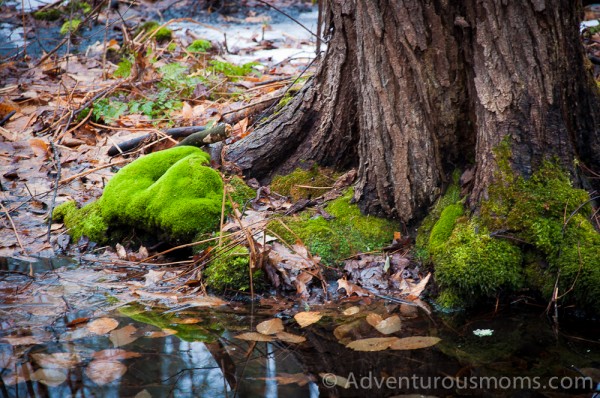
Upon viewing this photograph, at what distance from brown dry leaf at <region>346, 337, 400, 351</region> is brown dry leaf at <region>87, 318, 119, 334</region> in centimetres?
137

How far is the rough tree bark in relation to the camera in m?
3.29

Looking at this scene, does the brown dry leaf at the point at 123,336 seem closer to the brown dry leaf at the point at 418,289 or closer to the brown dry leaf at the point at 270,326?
the brown dry leaf at the point at 270,326

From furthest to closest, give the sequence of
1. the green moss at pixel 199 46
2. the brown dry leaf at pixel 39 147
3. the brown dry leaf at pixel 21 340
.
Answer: the green moss at pixel 199 46 < the brown dry leaf at pixel 39 147 < the brown dry leaf at pixel 21 340

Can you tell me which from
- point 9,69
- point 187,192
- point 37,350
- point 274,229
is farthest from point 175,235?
point 9,69

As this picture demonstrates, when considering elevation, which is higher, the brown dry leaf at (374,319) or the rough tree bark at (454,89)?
the rough tree bark at (454,89)

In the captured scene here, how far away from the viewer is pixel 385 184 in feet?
12.7

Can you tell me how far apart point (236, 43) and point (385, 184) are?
21.7ft

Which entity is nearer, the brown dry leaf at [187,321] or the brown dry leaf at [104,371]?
the brown dry leaf at [104,371]

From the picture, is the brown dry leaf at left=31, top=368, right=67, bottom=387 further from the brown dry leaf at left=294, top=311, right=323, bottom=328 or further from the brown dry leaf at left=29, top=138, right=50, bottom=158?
Result: the brown dry leaf at left=29, top=138, right=50, bottom=158

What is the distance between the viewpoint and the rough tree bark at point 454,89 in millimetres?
3291

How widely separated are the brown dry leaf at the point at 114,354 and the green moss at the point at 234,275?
2.79 feet

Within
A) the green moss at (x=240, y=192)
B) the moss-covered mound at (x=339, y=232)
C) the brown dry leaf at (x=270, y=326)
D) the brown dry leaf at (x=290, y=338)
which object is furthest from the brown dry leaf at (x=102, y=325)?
the green moss at (x=240, y=192)

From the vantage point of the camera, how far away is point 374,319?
3285 millimetres

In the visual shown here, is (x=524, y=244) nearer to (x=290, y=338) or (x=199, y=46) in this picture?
(x=290, y=338)
